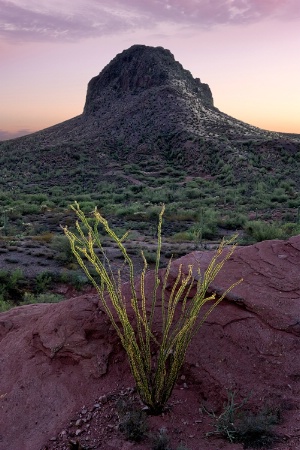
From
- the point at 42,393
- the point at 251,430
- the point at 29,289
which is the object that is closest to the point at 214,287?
the point at 251,430

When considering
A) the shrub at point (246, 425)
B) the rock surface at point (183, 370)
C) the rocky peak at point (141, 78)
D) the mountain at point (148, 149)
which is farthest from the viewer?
the rocky peak at point (141, 78)

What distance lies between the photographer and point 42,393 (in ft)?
16.9

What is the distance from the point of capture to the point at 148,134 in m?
61.0

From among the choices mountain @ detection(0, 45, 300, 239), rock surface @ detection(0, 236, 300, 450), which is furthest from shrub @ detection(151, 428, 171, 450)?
mountain @ detection(0, 45, 300, 239)

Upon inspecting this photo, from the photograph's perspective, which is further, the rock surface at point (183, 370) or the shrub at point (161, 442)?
the rock surface at point (183, 370)

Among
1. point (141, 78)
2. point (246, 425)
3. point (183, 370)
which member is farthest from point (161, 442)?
point (141, 78)

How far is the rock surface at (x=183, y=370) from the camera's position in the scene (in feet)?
14.9

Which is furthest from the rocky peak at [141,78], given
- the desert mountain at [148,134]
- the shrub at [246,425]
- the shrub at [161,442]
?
the shrub at [161,442]

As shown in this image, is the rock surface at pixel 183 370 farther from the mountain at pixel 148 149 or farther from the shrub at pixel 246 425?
the mountain at pixel 148 149

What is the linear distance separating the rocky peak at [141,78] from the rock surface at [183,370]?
217ft

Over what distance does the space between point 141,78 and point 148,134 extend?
1616 cm

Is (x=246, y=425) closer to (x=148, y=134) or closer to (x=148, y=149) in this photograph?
(x=148, y=149)

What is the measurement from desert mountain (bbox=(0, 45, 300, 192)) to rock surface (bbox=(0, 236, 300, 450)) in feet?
A: 126

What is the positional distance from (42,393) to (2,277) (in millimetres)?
9109
